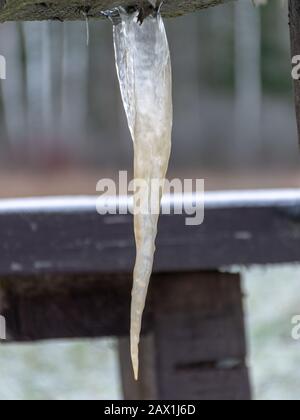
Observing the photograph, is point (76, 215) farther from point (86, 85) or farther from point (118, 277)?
point (86, 85)

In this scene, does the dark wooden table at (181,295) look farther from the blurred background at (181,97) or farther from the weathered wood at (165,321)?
the blurred background at (181,97)

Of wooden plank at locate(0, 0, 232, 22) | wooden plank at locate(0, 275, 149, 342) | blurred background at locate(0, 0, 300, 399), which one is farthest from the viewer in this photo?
blurred background at locate(0, 0, 300, 399)

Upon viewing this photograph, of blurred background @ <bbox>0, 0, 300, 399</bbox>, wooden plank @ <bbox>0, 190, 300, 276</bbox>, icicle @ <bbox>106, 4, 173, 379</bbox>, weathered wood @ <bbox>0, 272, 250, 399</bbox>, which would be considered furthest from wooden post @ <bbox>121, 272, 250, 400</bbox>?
blurred background @ <bbox>0, 0, 300, 399</bbox>

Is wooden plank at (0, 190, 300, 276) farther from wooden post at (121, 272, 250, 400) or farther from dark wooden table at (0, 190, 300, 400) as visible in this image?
wooden post at (121, 272, 250, 400)

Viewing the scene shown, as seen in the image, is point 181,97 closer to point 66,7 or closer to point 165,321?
point 165,321

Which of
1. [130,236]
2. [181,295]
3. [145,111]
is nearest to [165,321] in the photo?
[181,295]

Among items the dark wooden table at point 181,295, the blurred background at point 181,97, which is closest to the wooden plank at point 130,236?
the dark wooden table at point 181,295

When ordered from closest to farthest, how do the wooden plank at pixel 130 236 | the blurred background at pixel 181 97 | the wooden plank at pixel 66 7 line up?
the wooden plank at pixel 66 7, the wooden plank at pixel 130 236, the blurred background at pixel 181 97
